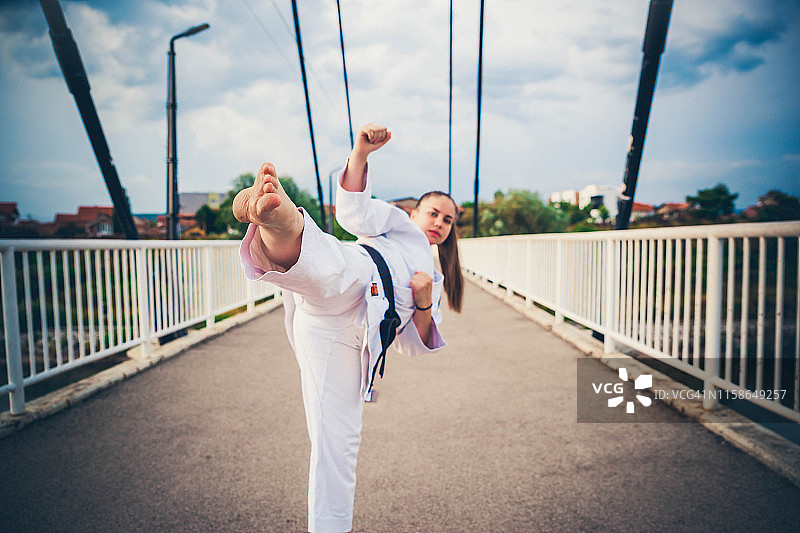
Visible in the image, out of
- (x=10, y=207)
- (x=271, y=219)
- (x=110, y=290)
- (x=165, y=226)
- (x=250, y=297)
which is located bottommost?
(x=250, y=297)

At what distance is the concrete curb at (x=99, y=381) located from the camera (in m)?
2.86

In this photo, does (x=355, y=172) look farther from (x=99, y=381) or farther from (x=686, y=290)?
(x=99, y=381)

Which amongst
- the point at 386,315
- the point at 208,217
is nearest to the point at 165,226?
the point at 386,315

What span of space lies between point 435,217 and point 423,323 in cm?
52

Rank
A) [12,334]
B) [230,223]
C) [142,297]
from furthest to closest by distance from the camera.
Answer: [230,223]
[142,297]
[12,334]

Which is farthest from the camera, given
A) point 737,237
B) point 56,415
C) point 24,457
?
point 56,415

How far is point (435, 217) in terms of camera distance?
2.05m

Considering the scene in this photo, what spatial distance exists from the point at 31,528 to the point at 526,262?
7.14 meters

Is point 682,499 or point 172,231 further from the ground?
point 172,231

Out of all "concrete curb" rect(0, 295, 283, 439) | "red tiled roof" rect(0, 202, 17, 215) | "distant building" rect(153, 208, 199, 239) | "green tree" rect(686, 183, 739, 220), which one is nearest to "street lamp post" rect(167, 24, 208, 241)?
"distant building" rect(153, 208, 199, 239)

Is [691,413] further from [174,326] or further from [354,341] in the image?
[174,326]

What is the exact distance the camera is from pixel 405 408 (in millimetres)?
3201

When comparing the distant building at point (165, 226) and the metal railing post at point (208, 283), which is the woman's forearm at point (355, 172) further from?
the distant building at point (165, 226)

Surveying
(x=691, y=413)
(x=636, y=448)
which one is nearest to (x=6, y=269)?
(x=636, y=448)
